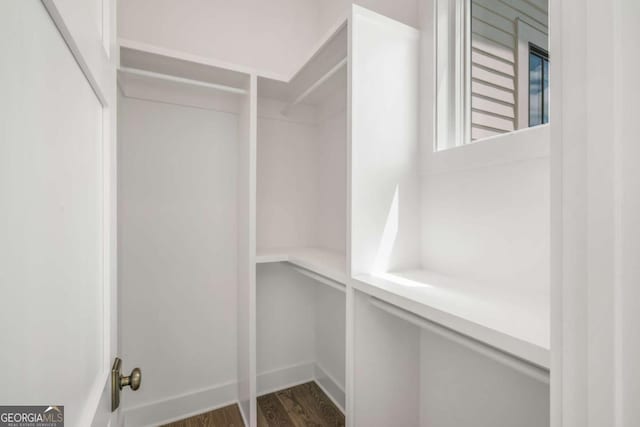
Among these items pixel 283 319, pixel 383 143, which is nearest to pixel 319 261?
pixel 383 143

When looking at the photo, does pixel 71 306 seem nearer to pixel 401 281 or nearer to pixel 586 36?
pixel 586 36

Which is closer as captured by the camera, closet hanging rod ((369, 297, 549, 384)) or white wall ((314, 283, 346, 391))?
closet hanging rod ((369, 297, 549, 384))

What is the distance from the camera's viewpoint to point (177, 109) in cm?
174

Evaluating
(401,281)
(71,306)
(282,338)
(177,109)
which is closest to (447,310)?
(401,281)

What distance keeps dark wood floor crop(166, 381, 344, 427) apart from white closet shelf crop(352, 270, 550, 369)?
1.16 metres

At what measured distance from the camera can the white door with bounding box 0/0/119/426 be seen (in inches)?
10.9

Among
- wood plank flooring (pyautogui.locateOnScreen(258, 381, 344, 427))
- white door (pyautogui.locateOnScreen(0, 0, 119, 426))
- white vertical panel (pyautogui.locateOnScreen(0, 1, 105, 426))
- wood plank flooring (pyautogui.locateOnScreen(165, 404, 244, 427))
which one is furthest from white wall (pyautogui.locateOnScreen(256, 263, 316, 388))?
white vertical panel (pyautogui.locateOnScreen(0, 1, 105, 426))

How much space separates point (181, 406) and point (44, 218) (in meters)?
1.91

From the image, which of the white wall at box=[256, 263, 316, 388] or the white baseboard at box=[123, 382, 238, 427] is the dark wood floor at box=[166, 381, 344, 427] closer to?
the white baseboard at box=[123, 382, 238, 427]
